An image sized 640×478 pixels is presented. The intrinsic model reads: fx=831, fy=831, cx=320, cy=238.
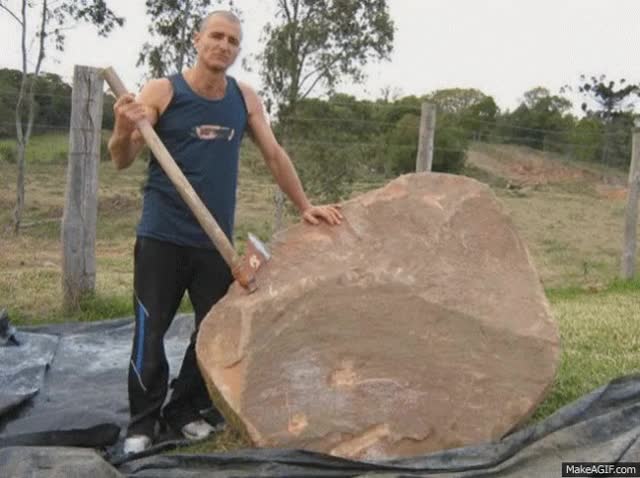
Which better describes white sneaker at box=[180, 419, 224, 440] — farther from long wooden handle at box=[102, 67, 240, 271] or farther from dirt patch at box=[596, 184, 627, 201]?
dirt patch at box=[596, 184, 627, 201]

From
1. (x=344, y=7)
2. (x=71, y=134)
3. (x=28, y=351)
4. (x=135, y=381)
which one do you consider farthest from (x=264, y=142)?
(x=344, y=7)

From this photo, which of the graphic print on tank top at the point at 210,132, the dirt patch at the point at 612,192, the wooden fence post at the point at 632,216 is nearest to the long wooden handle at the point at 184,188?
Result: the graphic print on tank top at the point at 210,132

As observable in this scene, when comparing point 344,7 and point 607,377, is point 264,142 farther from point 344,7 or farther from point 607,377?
point 344,7

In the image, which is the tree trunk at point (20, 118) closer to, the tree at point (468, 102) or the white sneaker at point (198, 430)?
the white sneaker at point (198, 430)

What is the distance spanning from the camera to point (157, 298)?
3131mm

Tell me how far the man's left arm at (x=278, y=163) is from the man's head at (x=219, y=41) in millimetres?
232

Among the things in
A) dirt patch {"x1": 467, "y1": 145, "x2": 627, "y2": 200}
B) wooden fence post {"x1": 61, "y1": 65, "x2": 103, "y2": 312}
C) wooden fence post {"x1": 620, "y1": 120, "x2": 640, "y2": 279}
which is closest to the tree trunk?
wooden fence post {"x1": 61, "y1": 65, "x2": 103, "y2": 312}

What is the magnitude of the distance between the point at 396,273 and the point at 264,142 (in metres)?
0.78

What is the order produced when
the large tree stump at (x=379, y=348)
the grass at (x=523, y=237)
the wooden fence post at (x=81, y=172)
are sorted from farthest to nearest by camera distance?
1. the wooden fence post at (x=81, y=172)
2. the grass at (x=523, y=237)
3. the large tree stump at (x=379, y=348)

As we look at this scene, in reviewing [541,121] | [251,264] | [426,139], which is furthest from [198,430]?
[541,121]

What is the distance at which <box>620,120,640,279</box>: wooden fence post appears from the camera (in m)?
7.87

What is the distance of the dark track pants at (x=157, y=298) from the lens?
3111 millimetres

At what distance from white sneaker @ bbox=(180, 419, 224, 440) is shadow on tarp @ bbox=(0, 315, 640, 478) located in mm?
94

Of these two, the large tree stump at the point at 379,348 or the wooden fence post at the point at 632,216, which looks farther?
the wooden fence post at the point at 632,216
